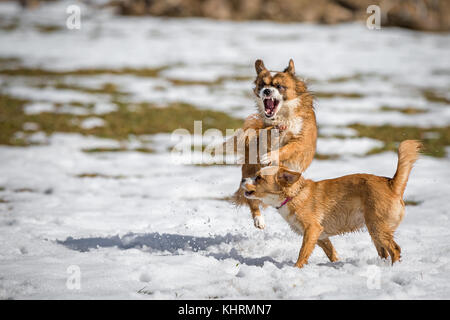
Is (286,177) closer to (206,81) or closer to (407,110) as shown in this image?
(407,110)

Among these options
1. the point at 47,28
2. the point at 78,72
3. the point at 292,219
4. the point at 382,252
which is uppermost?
the point at 47,28

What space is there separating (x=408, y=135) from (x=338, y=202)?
7.91m

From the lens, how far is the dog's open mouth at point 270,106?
5.63 m

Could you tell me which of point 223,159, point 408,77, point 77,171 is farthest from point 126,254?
point 408,77

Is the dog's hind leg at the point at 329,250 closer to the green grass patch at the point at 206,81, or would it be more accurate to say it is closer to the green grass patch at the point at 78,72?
the green grass patch at the point at 206,81

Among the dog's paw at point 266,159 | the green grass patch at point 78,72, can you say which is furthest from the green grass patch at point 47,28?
the dog's paw at point 266,159

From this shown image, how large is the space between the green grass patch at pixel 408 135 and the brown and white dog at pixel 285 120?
5.37 m

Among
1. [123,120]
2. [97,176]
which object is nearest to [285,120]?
[97,176]

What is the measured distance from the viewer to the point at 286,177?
4.81 meters

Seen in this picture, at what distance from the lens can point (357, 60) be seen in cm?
2392

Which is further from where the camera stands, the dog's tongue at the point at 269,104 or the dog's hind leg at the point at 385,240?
the dog's tongue at the point at 269,104

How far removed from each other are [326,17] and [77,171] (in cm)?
2730

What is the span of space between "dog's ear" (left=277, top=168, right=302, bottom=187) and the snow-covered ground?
86 centimetres

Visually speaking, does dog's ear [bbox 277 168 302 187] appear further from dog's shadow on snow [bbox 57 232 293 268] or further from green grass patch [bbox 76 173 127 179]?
green grass patch [bbox 76 173 127 179]
